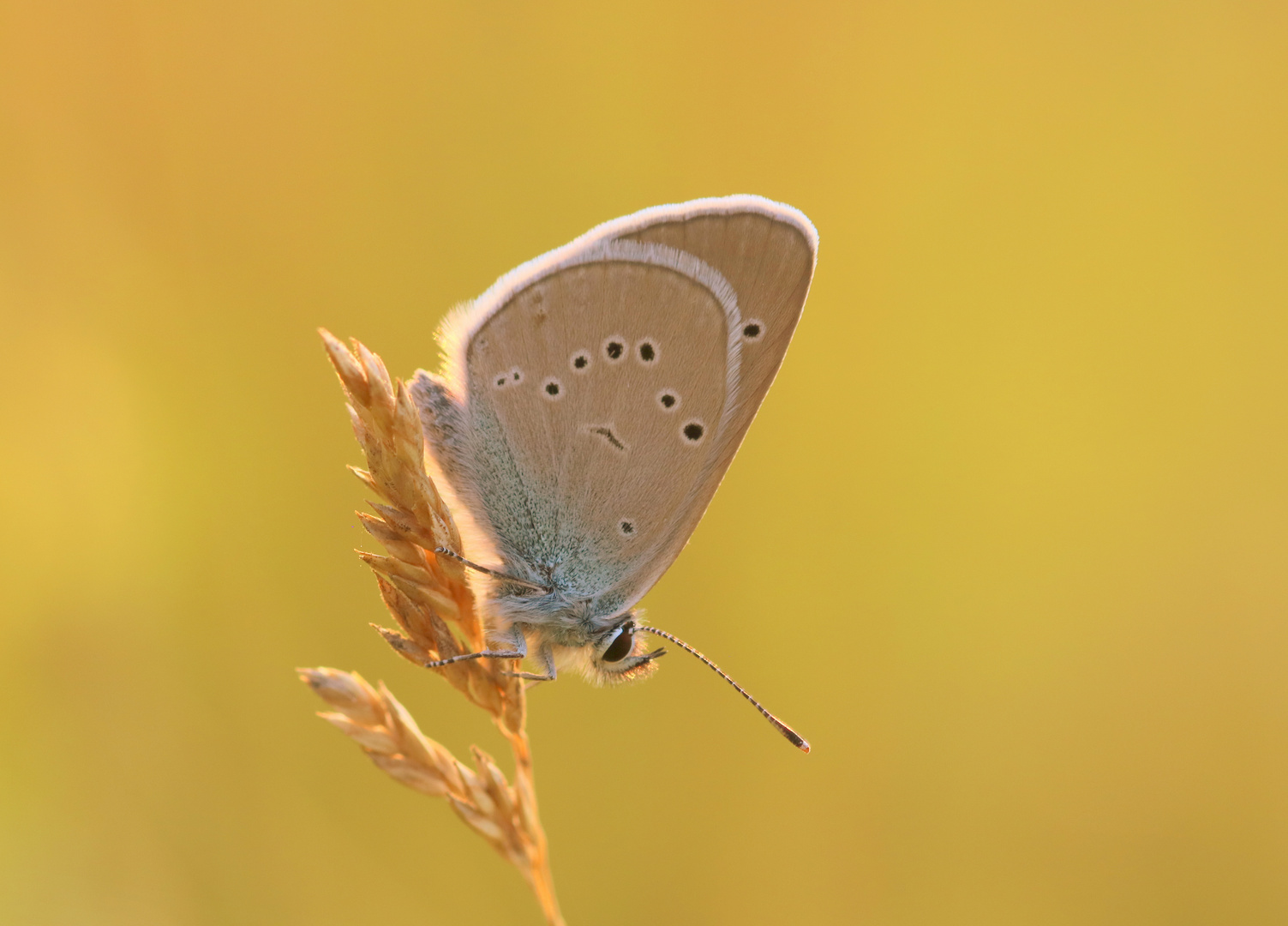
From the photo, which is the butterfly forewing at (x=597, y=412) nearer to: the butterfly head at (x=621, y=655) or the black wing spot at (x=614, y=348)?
the black wing spot at (x=614, y=348)

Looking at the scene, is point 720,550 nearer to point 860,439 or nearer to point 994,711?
point 860,439

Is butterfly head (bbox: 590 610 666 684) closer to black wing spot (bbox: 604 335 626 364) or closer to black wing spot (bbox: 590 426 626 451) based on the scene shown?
black wing spot (bbox: 590 426 626 451)

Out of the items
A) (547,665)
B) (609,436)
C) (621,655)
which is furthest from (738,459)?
(547,665)

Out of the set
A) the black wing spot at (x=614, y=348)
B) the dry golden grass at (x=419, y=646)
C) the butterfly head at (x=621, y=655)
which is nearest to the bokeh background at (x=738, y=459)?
the butterfly head at (x=621, y=655)

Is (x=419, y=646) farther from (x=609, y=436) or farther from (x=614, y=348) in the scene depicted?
(x=614, y=348)

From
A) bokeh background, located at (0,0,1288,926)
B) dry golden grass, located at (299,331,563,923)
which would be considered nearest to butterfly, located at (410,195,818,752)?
dry golden grass, located at (299,331,563,923)

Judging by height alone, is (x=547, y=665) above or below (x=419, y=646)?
below
